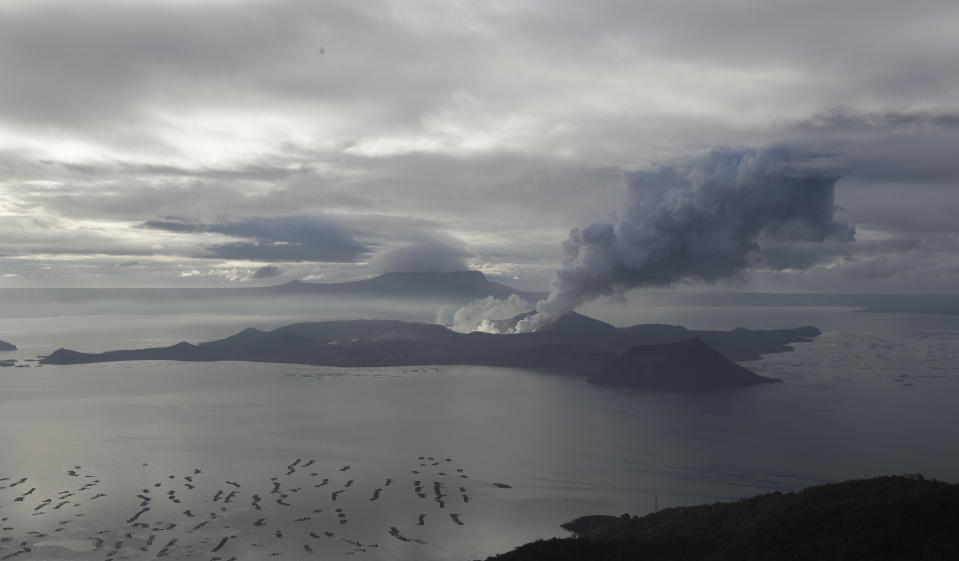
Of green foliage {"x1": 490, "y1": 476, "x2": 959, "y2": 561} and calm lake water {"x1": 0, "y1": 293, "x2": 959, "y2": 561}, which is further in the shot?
calm lake water {"x1": 0, "y1": 293, "x2": 959, "y2": 561}

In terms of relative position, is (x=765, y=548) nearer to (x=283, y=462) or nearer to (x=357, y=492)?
(x=357, y=492)

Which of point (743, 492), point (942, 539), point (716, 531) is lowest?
point (743, 492)

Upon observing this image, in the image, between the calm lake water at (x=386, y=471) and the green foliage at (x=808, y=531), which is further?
the calm lake water at (x=386, y=471)

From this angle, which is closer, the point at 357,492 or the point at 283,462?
the point at 357,492

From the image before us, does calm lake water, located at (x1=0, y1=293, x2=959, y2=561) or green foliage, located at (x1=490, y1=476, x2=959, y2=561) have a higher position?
green foliage, located at (x1=490, y1=476, x2=959, y2=561)

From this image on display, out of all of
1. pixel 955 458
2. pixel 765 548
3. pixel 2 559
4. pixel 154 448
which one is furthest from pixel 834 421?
pixel 2 559

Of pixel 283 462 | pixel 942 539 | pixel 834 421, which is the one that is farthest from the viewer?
pixel 834 421

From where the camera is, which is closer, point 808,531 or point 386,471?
point 808,531

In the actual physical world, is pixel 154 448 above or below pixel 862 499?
below

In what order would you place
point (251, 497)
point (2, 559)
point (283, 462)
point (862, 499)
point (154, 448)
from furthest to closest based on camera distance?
point (154, 448) → point (283, 462) → point (251, 497) → point (2, 559) → point (862, 499)

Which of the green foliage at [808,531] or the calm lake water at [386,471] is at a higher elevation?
the green foliage at [808,531]

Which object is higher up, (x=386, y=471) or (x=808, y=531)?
(x=808, y=531)
